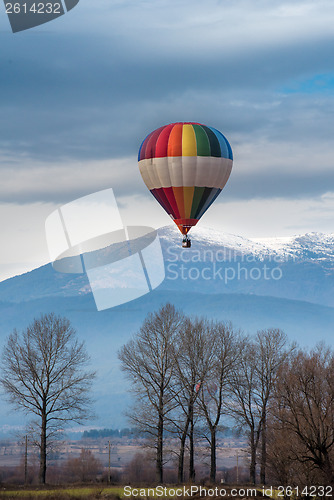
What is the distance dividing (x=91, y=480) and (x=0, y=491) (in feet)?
38.6

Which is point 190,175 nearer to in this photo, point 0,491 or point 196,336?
point 196,336

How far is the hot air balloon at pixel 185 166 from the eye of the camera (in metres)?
64.2

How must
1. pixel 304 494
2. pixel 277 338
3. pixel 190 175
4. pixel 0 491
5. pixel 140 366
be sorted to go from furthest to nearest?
pixel 277 338 < pixel 140 366 < pixel 190 175 < pixel 0 491 < pixel 304 494

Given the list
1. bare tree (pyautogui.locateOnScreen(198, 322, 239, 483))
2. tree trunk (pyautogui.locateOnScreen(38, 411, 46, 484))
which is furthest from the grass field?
bare tree (pyautogui.locateOnScreen(198, 322, 239, 483))

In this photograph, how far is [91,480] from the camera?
66.3 m

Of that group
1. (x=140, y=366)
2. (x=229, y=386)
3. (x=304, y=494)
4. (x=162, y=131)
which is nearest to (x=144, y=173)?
(x=162, y=131)

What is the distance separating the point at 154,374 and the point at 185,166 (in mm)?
18691

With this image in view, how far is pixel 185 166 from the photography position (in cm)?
6419

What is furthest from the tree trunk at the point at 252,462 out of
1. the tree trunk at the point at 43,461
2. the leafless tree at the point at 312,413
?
the tree trunk at the point at 43,461

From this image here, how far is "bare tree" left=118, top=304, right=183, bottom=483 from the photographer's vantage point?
7012 centimetres

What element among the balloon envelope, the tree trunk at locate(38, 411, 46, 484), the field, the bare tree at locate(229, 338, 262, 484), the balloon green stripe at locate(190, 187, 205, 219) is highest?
the balloon envelope

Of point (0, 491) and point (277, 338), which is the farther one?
point (277, 338)

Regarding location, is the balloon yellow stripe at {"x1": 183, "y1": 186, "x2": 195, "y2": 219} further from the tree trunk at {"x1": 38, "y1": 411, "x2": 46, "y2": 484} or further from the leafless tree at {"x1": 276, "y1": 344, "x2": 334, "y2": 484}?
the tree trunk at {"x1": 38, "y1": 411, "x2": 46, "y2": 484}

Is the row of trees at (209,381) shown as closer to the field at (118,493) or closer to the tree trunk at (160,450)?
the tree trunk at (160,450)
